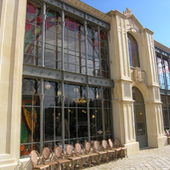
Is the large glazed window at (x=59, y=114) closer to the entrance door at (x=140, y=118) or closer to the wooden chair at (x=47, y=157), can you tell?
the wooden chair at (x=47, y=157)

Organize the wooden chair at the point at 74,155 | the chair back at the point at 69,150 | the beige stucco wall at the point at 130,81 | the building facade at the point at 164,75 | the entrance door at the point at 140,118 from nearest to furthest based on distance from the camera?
the wooden chair at the point at 74,155 → the chair back at the point at 69,150 → the beige stucco wall at the point at 130,81 → the entrance door at the point at 140,118 → the building facade at the point at 164,75

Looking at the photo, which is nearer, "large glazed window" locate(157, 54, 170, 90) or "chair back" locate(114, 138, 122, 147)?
"chair back" locate(114, 138, 122, 147)

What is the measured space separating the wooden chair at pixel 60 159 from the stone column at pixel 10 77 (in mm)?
1501

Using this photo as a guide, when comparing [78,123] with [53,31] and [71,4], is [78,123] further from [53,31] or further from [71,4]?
[71,4]

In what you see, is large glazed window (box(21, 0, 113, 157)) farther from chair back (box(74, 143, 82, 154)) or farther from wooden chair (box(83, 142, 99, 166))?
wooden chair (box(83, 142, 99, 166))

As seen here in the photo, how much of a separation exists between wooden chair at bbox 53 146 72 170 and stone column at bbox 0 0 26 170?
1.50m

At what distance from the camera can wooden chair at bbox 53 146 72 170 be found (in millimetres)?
6834

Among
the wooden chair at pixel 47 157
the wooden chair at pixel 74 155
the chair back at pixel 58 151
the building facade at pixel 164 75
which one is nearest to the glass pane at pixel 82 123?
the wooden chair at pixel 74 155

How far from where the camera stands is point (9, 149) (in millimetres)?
6172

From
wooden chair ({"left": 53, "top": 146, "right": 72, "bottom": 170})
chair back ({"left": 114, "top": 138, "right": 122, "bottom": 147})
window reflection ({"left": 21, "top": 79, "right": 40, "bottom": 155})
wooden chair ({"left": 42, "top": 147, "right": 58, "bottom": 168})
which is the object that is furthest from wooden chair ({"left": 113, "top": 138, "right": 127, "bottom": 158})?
window reflection ({"left": 21, "top": 79, "right": 40, "bottom": 155})

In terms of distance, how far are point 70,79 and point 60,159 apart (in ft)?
12.3

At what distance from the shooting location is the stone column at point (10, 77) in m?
6.18

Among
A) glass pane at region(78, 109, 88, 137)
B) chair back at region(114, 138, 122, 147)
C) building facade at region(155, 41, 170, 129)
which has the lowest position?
chair back at region(114, 138, 122, 147)

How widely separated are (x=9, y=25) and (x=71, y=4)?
4.11 meters
